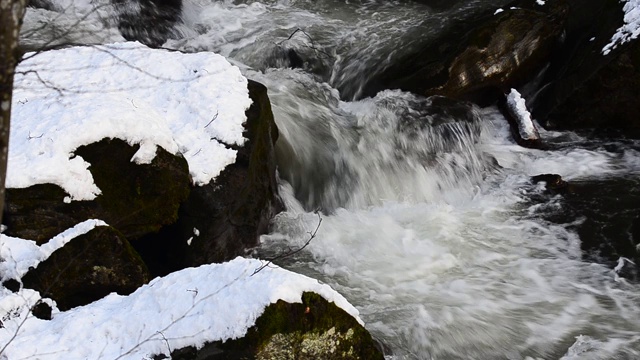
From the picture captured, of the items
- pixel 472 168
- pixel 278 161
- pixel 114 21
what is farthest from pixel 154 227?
pixel 114 21

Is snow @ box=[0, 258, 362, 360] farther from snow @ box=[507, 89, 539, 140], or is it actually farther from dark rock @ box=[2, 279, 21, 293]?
snow @ box=[507, 89, 539, 140]

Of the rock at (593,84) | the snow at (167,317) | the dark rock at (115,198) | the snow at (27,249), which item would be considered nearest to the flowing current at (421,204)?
the rock at (593,84)

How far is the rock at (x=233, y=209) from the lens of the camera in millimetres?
5871

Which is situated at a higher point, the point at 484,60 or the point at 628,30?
the point at 628,30

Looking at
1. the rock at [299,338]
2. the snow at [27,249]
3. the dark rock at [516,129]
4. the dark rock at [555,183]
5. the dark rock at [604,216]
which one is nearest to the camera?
the rock at [299,338]

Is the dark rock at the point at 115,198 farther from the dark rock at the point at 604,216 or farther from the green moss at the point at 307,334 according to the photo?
the dark rock at the point at 604,216

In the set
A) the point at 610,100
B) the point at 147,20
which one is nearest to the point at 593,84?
the point at 610,100

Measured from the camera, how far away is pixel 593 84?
885cm

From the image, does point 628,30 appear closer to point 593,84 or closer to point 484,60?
point 593,84

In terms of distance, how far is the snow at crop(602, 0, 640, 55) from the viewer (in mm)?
8805

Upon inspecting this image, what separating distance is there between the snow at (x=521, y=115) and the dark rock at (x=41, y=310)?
6.62m

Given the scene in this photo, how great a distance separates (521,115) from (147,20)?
6.25 m

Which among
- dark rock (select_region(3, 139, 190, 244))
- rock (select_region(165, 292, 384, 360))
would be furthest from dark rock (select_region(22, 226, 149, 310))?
rock (select_region(165, 292, 384, 360))

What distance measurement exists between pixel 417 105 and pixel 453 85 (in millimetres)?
643
